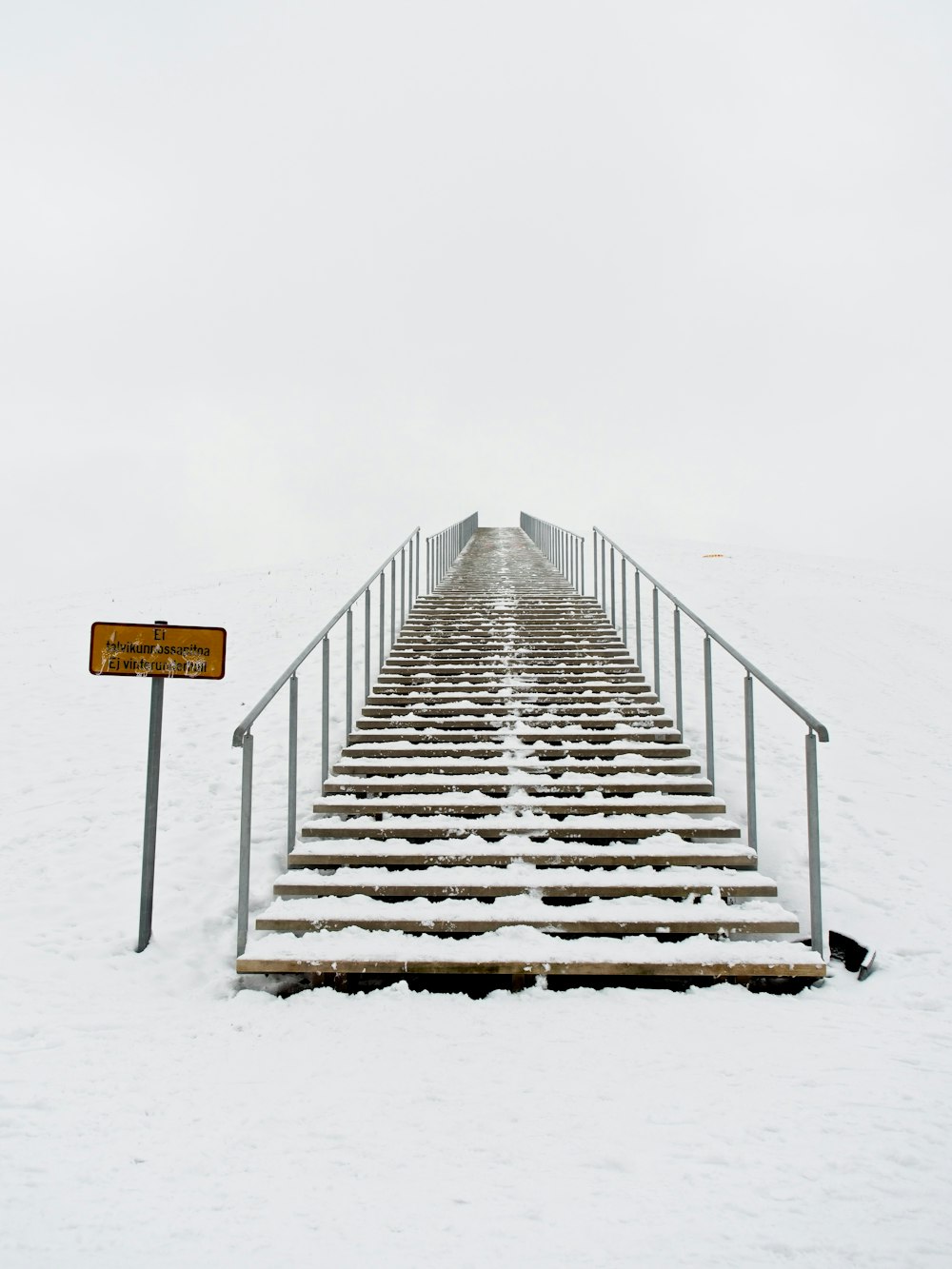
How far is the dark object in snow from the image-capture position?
132 inches

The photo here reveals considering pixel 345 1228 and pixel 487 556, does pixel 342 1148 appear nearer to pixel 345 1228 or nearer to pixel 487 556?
pixel 345 1228

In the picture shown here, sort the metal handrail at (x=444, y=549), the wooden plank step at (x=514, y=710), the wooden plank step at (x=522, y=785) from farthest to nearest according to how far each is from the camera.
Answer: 1. the metal handrail at (x=444, y=549)
2. the wooden plank step at (x=514, y=710)
3. the wooden plank step at (x=522, y=785)

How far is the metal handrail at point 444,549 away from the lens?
1124cm

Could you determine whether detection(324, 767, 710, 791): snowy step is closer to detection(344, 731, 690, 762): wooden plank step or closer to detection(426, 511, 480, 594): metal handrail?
detection(344, 731, 690, 762): wooden plank step

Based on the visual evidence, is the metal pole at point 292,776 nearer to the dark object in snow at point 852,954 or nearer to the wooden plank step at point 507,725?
the wooden plank step at point 507,725

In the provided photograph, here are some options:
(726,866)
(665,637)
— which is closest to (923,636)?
(665,637)

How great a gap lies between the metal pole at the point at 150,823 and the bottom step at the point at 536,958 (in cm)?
63

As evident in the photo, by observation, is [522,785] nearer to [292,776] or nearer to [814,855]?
[292,776]

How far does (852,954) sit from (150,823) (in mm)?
3476

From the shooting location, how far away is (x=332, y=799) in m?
4.61

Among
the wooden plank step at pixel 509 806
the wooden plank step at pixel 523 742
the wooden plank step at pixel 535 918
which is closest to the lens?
the wooden plank step at pixel 535 918

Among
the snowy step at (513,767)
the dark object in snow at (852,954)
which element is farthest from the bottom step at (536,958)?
the snowy step at (513,767)

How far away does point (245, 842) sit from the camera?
11.7 feet

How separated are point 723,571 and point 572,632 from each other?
692cm
